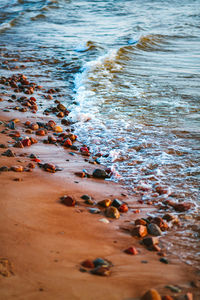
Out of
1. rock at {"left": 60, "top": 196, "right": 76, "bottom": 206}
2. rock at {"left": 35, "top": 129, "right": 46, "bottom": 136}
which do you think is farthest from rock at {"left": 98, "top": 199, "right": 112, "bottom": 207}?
rock at {"left": 35, "top": 129, "right": 46, "bottom": 136}

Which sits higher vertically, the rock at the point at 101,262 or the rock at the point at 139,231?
the rock at the point at 101,262

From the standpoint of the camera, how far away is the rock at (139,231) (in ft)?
7.88

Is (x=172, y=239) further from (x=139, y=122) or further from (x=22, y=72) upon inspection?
(x=22, y=72)

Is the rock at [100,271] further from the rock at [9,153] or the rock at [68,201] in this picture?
the rock at [9,153]

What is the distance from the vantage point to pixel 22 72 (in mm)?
8953

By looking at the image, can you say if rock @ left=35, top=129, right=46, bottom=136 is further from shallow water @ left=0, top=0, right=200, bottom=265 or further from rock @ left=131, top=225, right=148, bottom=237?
rock @ left=131, top=225, right=148, bottom=237

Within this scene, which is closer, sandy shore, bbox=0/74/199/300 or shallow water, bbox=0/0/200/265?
sandy shore, bbox=0/74/199/300

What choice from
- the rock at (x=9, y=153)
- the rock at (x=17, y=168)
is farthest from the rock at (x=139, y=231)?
the rock at (x=9, y=153)

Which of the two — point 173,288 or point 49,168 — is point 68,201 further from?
point 173,288

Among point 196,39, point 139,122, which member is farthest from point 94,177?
point 196,39

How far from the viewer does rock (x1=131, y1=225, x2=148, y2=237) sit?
2.40 m

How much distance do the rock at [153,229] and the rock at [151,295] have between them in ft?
2.60

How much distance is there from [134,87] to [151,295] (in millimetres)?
6335

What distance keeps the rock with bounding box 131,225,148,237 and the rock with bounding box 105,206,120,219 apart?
25cm
